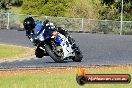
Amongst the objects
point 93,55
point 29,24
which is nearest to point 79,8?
point 93,55

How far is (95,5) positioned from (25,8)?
9759 mm

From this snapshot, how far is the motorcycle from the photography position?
1742 centimetres

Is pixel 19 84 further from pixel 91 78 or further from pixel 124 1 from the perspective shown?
pixel 124 1

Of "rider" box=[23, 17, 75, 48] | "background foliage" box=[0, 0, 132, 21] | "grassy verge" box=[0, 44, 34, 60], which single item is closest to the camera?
"rider" box=[23, 17, 75, 48]

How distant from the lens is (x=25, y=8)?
209 ft

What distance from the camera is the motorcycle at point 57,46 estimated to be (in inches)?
686

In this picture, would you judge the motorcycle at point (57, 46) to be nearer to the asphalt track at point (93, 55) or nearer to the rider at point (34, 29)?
the rider at point (34, 29)

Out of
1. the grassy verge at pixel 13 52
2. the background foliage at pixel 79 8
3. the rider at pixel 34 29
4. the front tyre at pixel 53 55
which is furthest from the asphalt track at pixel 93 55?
the background foliage at pixel 79 8

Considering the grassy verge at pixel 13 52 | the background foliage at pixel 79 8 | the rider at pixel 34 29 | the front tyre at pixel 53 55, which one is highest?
the rider at pixel 34 29

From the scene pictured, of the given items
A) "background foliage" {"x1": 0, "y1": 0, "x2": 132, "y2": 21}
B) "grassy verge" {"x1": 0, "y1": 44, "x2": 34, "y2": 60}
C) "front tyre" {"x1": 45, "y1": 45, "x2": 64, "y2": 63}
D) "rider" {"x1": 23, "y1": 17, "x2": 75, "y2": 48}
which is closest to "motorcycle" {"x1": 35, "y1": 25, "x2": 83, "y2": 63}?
"front tyre" {"x1": 45, "y1": 45, "x2": 64, "y2": 63}

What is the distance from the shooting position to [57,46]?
1792 centimetres

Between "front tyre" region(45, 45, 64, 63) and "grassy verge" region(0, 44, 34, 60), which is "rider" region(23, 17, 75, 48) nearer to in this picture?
"front tyre" region(45, 45, 64, 63)

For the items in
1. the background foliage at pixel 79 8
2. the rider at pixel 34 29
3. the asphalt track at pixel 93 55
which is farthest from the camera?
the background foliage at pixel 79 8

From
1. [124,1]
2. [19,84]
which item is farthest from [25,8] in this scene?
[19,84]
